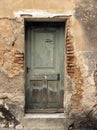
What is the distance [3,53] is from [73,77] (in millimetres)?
1338

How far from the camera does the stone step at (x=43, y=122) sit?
6527 millimetres

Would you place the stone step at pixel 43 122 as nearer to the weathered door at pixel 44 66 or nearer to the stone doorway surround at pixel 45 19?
the stone doorway surround at pixel 45 19

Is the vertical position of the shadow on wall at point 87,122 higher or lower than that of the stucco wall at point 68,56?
lower

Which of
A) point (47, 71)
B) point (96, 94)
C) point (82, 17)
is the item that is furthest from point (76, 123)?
point (82, 17)

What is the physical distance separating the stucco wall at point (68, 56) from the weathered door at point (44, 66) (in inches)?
12.0

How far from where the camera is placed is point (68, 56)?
21.2 feet

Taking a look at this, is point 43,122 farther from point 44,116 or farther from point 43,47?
point 43,47

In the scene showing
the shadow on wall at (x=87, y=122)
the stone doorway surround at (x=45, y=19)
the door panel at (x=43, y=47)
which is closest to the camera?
the stone doorway surround at (x=45, y=19)

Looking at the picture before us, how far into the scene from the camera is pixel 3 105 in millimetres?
6473

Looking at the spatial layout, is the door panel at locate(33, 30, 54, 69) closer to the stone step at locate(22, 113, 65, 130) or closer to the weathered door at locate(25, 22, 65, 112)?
the weathered door at locate(25, 22, 65, 112)

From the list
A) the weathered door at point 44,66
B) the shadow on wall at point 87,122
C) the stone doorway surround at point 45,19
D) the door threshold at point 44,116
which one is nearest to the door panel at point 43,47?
the weathered door at point 44,66

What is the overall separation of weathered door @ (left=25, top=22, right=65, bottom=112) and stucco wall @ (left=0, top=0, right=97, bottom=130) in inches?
12.0

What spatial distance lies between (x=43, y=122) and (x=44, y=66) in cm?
105

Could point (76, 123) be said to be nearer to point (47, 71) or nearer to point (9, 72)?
point (47, 71)
